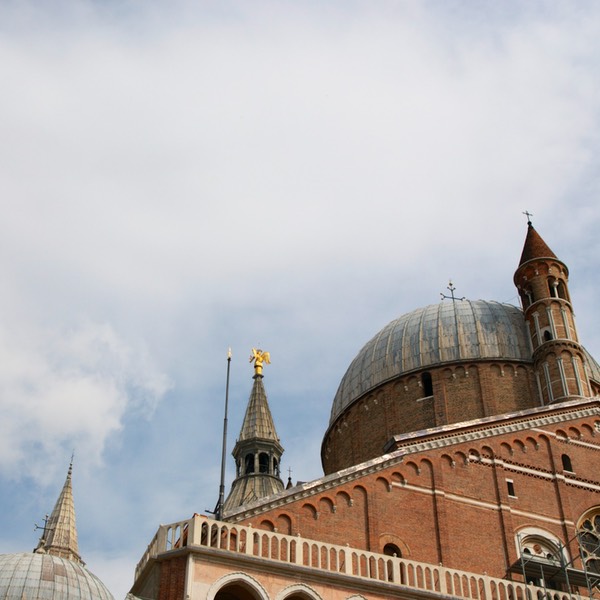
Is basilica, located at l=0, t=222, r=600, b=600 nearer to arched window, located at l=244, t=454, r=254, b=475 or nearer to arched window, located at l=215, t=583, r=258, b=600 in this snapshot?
arched window, located at l=215, t=583, r=258, b=600

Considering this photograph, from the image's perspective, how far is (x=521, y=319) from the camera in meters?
42.9

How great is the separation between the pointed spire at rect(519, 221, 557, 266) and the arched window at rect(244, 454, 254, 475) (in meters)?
29.6

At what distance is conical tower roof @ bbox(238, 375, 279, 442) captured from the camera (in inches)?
2655

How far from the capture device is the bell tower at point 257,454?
208ft

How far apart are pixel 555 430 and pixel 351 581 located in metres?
12.7

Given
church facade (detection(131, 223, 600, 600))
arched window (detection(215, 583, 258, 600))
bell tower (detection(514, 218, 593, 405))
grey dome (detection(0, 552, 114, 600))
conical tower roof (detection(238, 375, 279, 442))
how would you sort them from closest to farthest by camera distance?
arched window (detection(215, 583, 258, 600)) < church facade (detection(131, 223, 600, 600)) < bell tower (detection(514, 218, 593, 405)) < grey dome (detection(0, 552, 114, 600)) < conical tower roof (detection(238, 375, 279, 442))

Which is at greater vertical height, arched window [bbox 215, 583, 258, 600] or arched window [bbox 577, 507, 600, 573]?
arched window [bbox 577, 507, 600, 573]

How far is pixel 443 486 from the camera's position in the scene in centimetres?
2977

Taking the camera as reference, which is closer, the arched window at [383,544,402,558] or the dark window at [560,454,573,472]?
the arched window at [383,544,402,558]

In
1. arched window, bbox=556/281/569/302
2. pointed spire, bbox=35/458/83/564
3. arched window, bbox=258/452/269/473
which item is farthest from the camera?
pointed spire, bbox=35/458/83/564

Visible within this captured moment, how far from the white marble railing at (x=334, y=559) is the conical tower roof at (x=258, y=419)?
42414mm

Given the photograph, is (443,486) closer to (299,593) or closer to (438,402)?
(299,593)

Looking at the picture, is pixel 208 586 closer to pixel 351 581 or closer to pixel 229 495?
pixel 351 581

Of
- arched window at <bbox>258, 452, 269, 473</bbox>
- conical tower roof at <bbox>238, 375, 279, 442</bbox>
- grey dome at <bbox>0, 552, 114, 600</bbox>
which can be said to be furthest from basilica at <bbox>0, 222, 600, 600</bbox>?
conical tower roof at <bbox>238, 375, 279, 442</bbox>
